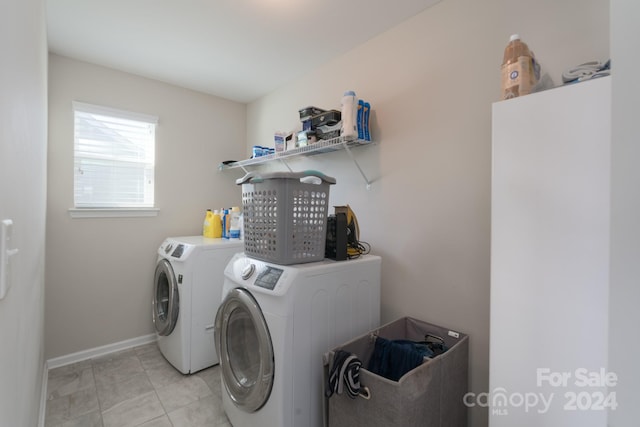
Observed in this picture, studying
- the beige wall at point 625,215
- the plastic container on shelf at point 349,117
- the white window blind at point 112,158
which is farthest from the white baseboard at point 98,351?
the beige wall at point 625,215

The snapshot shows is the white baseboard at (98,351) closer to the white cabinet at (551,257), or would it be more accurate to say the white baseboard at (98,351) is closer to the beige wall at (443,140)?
the beige wall at (443,140)

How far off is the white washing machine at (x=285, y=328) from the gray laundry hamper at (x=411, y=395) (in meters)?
0.11

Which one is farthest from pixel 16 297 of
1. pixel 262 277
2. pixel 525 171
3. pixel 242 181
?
pixel 525 171

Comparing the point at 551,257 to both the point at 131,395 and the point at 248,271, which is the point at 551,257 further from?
the point at 131,395

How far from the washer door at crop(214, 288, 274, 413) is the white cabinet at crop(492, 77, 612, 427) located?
937mm

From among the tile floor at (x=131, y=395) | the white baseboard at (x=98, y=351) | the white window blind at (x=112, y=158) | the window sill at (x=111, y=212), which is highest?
the white window blind at (x=112, y=158)

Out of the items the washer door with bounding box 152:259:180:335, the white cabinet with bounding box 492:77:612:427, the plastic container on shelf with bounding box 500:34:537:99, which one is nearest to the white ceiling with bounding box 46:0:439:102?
the plastic container on shelf with bounding box 500:34:537:99

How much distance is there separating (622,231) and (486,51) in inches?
52.6

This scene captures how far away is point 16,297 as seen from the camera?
79 cm

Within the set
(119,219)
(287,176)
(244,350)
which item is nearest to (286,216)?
(287,176)

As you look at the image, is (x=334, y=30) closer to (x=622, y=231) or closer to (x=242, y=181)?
(x=242, y=181)

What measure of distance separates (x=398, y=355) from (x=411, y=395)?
0.30 m

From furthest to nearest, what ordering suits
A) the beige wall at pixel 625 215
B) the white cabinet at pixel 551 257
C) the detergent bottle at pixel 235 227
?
the detergent bottle at pixel 235 227
the white cabinet at pixel 551 257
the beige wall at pixel 625 215

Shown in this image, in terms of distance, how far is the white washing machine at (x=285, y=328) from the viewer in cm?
132
